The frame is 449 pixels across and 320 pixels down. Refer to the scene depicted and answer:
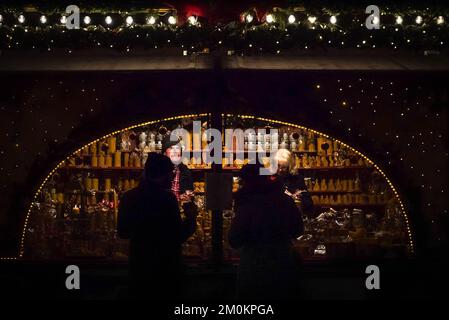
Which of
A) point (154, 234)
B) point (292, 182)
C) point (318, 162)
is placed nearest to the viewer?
point (154, 234)

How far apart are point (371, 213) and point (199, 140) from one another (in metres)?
3.08

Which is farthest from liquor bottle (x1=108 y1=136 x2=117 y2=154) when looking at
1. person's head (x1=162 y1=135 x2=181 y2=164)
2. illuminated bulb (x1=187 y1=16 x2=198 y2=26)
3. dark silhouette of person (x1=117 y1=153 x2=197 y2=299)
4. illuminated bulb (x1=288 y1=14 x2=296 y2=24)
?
dark silhouette of person (x1=117 y1=153 x2=197 y2=299)

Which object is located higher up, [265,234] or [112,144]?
[112,144]

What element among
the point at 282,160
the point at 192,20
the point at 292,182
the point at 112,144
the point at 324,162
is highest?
the point at 192,20

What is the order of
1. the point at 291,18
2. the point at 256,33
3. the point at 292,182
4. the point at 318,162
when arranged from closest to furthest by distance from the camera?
the point at 256,33
the point at 291,18
the point at 292,182
the point at 318,162

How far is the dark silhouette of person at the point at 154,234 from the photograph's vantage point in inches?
240

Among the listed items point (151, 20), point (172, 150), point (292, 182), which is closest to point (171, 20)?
point (151, 20)

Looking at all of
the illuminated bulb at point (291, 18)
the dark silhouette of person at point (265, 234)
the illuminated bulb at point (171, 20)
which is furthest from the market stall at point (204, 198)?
the dark silhouette of person at point (265, 234)

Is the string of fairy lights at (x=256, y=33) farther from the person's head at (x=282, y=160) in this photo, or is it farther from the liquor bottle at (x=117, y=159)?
the liquor bottle at (x=117, y=159)

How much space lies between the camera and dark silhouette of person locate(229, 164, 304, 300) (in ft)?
20.5

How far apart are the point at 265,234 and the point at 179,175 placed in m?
3.97

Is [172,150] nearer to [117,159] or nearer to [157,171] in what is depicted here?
[117,159]

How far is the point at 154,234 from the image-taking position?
240 inches
